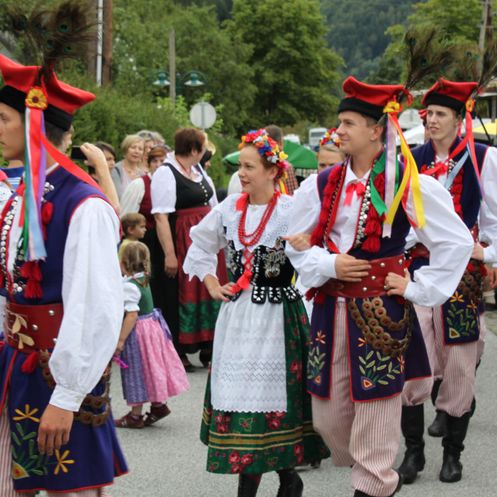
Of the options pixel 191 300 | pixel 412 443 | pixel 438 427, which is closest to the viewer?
pixel 412 443

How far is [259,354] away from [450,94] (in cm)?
194

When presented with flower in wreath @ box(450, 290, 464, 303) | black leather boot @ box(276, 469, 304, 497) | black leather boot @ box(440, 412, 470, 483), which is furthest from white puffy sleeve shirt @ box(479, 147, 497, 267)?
black leather boot @ box(276, 469, 304, 497)

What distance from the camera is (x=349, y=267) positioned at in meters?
4.83

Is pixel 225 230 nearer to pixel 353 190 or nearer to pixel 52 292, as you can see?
pixel 353 190

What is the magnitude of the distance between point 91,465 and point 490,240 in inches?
132

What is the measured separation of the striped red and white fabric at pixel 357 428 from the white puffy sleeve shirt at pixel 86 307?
161 centimetres

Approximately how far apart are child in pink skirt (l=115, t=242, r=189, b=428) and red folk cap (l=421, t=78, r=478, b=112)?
2.14 meters

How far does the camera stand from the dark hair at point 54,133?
3.75 m

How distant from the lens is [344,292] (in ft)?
16.2

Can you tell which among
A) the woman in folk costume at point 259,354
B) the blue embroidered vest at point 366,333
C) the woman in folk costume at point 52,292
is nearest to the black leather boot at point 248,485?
the woman in folk costume at point 259,354

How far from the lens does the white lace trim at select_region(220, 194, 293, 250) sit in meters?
5.47

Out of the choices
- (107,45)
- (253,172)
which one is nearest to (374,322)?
(253,172)

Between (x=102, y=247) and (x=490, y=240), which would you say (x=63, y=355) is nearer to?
(x=102, y=247)

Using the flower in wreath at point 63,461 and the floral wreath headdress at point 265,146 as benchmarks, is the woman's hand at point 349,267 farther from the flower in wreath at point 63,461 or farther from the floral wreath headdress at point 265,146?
the flower in wreath at point 63,461
